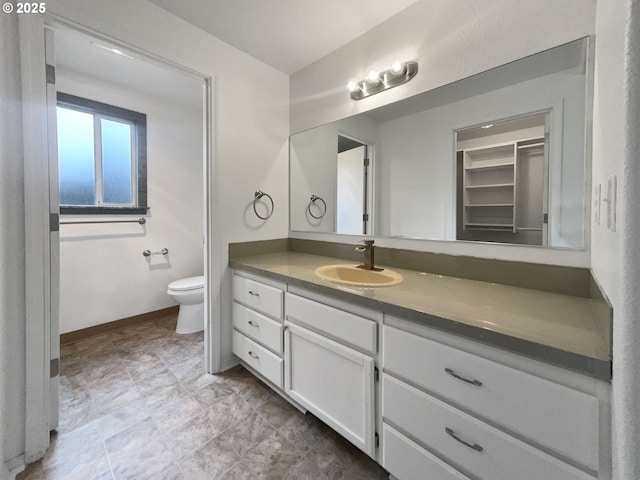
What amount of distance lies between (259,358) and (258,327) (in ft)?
0.64

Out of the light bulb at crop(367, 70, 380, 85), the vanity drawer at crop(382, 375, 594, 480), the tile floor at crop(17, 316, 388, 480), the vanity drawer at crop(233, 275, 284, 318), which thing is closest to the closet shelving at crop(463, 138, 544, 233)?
the light bulb at crop(367, 70, 380, 85)

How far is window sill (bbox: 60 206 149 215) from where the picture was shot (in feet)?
7.12

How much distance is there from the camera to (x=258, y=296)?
1.58m

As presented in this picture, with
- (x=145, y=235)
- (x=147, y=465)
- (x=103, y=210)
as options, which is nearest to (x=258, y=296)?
(x=147, y=465)

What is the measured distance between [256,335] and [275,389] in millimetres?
345

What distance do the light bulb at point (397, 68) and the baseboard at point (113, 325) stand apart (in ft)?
9.71

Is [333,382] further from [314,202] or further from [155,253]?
[155,253]

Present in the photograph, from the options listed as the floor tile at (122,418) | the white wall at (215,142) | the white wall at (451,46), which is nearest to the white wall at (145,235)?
the white wall at (215,142)

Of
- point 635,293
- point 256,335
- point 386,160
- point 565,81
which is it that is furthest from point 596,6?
point 256,335

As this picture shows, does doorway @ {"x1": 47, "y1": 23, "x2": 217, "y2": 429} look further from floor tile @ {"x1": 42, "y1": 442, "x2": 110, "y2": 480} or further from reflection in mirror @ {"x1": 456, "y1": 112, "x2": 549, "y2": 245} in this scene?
reflection in mirror @ {"x1": 456, "y1": 112, "x2": 549, "y2": 245}

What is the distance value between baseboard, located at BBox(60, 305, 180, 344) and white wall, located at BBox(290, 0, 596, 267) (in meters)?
2.05

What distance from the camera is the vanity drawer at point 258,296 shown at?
1.45 metres

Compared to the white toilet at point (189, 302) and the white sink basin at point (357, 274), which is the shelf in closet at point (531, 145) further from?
the white toilet at point (189, 302)

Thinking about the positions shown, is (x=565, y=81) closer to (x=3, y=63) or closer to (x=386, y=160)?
(x=386, y=160)
